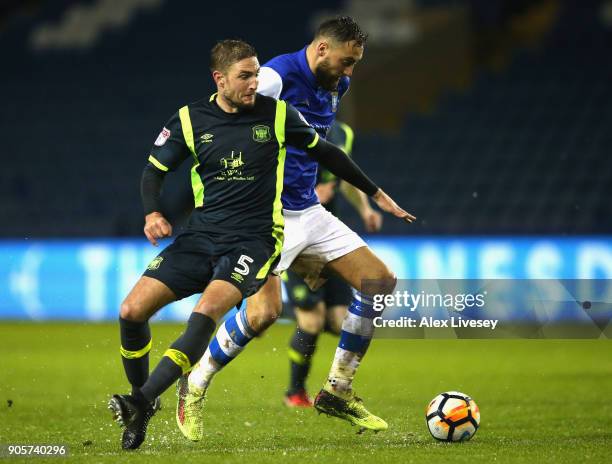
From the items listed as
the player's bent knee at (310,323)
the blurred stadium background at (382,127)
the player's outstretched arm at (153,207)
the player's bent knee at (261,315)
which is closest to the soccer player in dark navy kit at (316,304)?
the player's bent knee at (310,323)

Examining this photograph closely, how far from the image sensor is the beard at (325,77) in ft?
19.9

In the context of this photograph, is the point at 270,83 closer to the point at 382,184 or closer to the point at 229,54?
the point at 229,54

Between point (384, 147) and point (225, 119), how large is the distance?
13.5 m

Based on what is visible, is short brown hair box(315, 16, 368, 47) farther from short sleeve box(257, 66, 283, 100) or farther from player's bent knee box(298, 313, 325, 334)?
player's bent knee box(298, 313, 325, 334)

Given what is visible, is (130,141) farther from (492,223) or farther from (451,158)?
(492,223)

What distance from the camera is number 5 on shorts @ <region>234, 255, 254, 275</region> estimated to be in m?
5.31

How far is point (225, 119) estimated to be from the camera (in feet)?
17.9

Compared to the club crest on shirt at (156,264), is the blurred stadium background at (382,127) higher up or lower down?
higher up

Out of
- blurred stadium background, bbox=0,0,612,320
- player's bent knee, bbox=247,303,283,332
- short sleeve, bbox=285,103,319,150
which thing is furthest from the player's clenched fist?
blurred stadium background, bbox=0,0,612,320

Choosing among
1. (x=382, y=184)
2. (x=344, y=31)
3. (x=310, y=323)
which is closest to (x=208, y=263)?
(x=344, y=31)

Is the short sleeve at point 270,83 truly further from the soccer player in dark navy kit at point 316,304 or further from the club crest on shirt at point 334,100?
the soccer player in dark navy kit at point 316,304

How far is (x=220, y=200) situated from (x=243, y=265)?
1.20 ft

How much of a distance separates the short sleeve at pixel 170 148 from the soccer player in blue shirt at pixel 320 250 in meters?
0.67

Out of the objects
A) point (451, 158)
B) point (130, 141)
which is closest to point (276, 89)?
point (451, 158)
